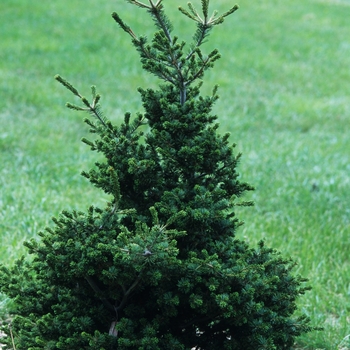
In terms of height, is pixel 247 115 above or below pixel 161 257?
above

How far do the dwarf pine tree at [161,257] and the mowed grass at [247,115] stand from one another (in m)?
1.13

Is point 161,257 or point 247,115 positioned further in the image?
point 247,115

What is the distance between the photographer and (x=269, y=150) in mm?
9539

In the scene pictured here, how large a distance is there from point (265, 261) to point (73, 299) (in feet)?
3.34

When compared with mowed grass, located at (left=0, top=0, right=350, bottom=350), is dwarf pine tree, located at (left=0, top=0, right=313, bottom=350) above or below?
below

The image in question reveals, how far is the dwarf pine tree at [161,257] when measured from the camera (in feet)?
10.3

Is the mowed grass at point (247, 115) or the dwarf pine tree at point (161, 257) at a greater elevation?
the mowed grass at point (247, 115)

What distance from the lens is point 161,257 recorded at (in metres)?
3.01

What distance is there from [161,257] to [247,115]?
28.4 ft

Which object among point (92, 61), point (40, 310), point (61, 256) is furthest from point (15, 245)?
point (92, 61)

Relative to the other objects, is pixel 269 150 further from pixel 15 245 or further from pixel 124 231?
pixel 124 231

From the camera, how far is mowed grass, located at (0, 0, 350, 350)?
6023mm

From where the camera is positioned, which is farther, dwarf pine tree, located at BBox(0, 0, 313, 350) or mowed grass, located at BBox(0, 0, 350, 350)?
mowed grass, located at BBox(0, 0, 350, 350)

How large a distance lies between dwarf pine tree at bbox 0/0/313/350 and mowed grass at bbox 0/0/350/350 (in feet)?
3.70
